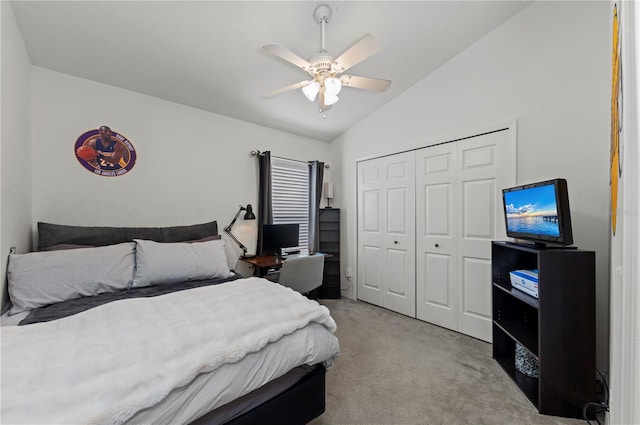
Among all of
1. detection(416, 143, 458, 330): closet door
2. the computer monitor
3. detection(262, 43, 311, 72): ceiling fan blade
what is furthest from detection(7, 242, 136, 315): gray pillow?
detection(416, 143, 458, 330): closet door

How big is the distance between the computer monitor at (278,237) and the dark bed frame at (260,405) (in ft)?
3.34

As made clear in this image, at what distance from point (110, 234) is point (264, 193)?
5.50 ft

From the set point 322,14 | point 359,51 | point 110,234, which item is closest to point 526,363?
point 359,51

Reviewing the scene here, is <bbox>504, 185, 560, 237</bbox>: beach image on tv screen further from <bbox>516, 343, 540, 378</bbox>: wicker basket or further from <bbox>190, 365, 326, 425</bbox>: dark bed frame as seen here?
<bbox>190, 365, 326, 425</bbox>: dark bed frame

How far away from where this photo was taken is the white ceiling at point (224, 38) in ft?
5.90

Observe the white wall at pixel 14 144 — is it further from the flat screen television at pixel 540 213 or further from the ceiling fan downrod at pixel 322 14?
the flat screen television at pixel 540 213

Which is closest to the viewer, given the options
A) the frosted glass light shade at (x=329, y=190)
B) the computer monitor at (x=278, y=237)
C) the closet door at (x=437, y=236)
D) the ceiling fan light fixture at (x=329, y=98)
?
the ceiling fan light fixture at (x=329, y=98)

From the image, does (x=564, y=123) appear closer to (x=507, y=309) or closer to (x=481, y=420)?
(x=507, y=309)

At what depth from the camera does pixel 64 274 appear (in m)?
1.74

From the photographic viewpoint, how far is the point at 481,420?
1.56m

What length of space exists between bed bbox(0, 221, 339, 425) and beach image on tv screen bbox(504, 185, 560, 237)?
1.56 m

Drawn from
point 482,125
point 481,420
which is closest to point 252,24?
point 482,125

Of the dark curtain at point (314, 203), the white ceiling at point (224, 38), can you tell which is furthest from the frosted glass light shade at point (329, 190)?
the white ceiling at point (224, 38)

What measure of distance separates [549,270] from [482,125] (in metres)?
1.53
